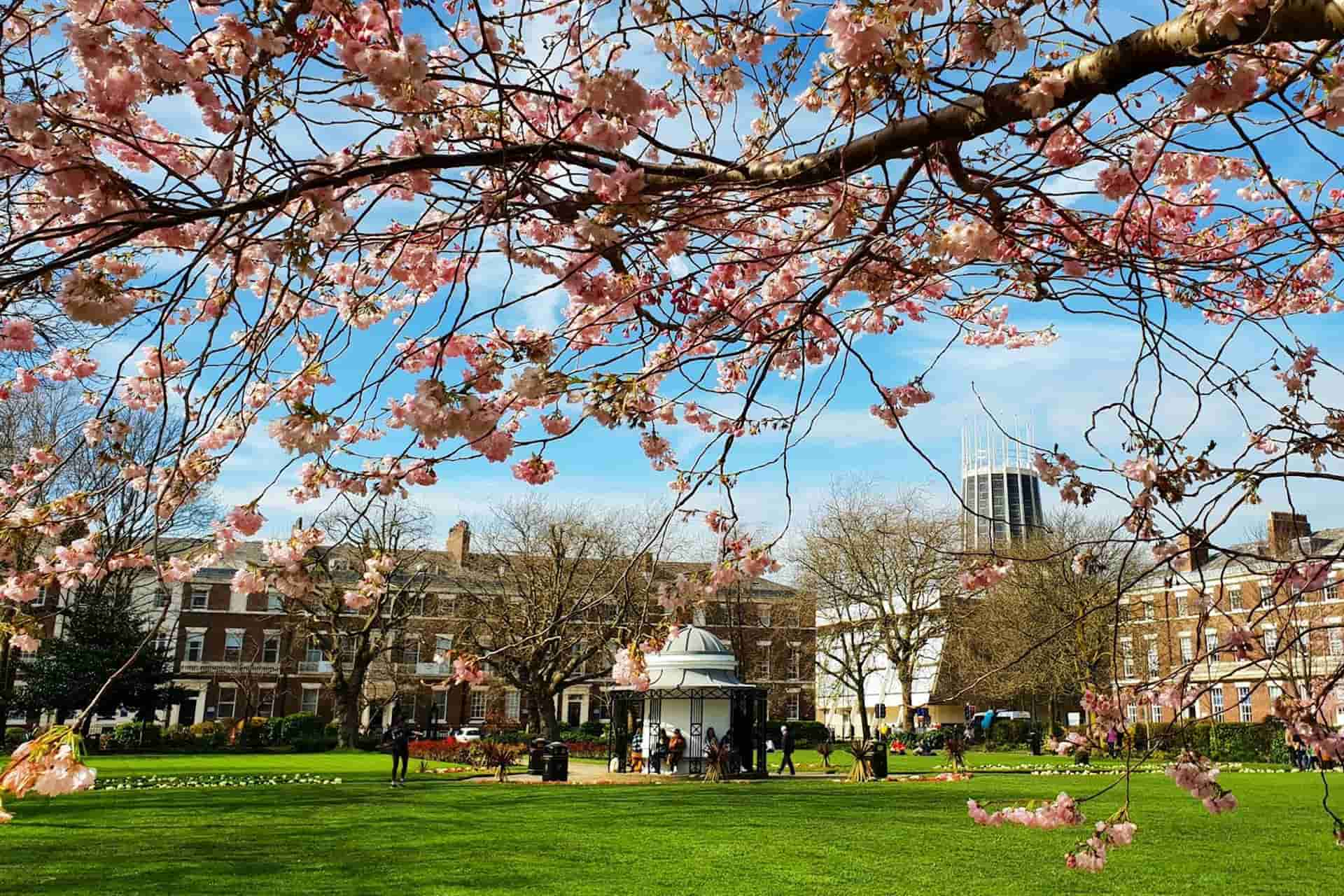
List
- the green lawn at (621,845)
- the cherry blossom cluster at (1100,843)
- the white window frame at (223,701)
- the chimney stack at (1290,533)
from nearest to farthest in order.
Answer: the cherry blossom cluster at (1100,843) < the chimney stack at (1290,533) < the green lawn at (621,845) < the white window frame at (223,701)

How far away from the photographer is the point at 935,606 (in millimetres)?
32844

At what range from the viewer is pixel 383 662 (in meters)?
38.5

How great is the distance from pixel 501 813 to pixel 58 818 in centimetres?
457

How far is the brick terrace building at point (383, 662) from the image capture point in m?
38.4

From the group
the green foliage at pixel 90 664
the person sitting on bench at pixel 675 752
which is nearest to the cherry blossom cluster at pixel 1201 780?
the person sitting on bench at pixel 675 752

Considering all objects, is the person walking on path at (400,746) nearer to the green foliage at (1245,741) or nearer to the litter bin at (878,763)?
the litter bin at (878,763)

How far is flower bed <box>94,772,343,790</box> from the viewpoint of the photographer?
47.2ft

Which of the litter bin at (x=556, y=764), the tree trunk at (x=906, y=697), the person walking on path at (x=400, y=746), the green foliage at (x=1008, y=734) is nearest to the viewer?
the person walking on path at (x=400, y=746)

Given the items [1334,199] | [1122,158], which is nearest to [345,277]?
[1122,158]

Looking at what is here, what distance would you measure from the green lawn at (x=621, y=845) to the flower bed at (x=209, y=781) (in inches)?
35.4

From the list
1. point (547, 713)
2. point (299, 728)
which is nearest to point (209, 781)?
point (547, 713)

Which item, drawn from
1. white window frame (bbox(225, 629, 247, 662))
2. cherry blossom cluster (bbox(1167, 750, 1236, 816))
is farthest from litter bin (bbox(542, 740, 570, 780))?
white window frame (bbox(225, 629, 247, 662))

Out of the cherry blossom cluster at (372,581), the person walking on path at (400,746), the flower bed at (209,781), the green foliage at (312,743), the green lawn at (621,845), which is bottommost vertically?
the green foliage at (312,743)

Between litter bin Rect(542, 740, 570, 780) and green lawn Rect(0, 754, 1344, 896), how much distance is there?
339cm
